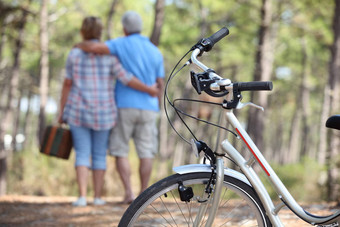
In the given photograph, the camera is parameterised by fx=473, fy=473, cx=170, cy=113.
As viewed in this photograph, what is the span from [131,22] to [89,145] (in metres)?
1.35

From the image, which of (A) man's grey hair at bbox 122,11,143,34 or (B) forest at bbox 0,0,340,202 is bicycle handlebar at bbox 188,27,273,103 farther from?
(A) man's grey hair at bbox 122,11,143,34

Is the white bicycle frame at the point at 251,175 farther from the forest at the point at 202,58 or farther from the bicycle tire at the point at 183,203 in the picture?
the forest at the point at 202,58

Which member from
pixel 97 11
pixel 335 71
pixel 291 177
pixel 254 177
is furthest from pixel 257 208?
pixel 97 11

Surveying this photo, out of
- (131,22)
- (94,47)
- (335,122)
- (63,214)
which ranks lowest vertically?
(63,214)

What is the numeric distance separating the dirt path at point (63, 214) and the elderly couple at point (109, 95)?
0.83 ft

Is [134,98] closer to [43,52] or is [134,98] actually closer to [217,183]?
[217,183]

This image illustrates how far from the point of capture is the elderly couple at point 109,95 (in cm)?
479

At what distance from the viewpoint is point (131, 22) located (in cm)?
488

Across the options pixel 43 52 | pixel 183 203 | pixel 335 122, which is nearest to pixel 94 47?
pixel 183 203

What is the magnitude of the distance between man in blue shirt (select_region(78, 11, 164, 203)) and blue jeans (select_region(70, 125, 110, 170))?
3.8 inches

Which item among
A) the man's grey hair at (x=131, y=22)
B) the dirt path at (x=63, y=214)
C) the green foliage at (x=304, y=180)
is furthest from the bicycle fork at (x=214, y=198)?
the green foliage at (x=304, y=180)

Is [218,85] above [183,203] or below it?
above

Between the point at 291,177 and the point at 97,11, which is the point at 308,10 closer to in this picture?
the point at 291,177

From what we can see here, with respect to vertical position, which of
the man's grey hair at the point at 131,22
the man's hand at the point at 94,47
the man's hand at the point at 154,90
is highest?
the man's grey hair at the point at 131,22
